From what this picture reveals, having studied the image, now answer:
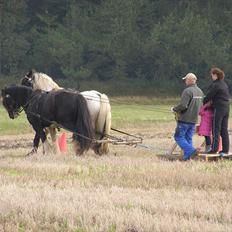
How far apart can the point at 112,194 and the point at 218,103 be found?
16.2 feet

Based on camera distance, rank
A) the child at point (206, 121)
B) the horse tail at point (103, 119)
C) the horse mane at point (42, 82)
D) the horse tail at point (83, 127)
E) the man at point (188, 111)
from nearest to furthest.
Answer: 1. the man at point (188, 111)
2. the child at point (206, 121)
3. the horse tail at point (83, 127)
4. the horse tail at point (103, 119)
5. the horse mane at point (42, 82)

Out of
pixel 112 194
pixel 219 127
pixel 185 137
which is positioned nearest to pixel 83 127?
pixel 185 137

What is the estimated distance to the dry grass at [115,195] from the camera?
6.94 m

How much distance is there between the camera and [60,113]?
14.8 meters

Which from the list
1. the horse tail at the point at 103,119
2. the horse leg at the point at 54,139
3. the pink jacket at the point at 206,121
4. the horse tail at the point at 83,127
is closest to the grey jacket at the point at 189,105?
the pink jacket at the point at 206,121

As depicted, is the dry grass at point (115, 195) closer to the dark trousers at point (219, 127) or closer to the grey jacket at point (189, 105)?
the dark trousers at point (219, 127)

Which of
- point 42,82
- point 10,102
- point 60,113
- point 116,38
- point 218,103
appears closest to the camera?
point 218,103

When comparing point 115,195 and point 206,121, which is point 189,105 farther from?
point 115,195

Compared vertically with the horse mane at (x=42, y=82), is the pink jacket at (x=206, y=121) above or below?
below

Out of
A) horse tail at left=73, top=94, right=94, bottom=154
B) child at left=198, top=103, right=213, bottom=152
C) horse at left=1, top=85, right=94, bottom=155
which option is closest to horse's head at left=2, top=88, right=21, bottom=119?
horse at left=1, top=85, right=94, bottom=155

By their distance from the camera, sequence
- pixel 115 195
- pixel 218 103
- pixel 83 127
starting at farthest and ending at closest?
pixel 83 127
pixel 218 103
pixel 115 195

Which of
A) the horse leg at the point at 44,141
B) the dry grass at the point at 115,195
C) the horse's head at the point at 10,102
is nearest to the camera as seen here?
the dry grass at the point at 115,195

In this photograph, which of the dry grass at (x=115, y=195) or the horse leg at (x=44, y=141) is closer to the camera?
the dry grass at (x=115, y=195)

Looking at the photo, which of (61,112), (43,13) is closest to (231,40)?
(43,13)
